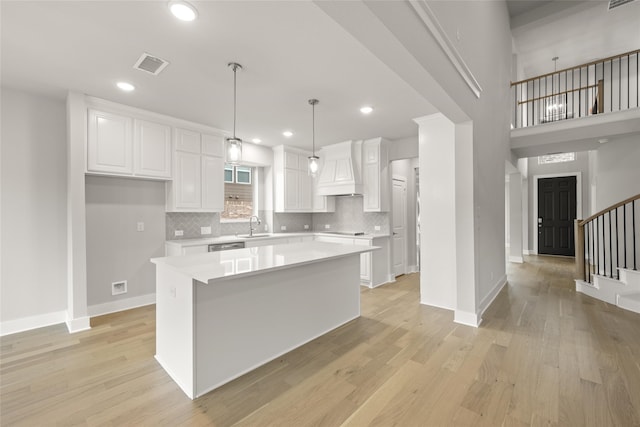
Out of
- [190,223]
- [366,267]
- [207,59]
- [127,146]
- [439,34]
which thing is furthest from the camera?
[366,267]

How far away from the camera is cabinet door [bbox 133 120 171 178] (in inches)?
144

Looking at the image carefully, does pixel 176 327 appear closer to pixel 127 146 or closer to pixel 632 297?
pixel 127 146

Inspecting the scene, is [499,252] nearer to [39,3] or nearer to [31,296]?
[39,3]

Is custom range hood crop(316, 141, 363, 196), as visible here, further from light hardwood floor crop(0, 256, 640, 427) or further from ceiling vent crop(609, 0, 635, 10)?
ceiling vent crop(609, 0, 635, 10)

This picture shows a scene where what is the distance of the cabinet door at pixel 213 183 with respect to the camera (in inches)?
172

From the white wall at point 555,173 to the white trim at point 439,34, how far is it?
7110 millimetres

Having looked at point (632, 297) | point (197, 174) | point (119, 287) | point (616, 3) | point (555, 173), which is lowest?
point (632, 297)

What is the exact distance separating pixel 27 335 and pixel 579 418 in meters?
4.99

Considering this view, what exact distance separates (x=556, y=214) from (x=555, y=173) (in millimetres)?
1163

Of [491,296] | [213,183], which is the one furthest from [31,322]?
[491,296]

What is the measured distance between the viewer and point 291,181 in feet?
18.7

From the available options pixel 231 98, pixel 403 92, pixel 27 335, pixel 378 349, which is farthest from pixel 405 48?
pixel 27 335

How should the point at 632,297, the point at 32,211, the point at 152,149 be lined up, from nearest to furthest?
the point at 32,211
the point at 632,297
the point at 152,149

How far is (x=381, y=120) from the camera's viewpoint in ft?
13.7
